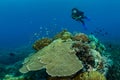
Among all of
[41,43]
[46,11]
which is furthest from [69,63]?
[46,11]

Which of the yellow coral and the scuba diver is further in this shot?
the scuba diver

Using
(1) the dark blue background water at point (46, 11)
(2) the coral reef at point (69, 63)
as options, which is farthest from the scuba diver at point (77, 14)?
(1) the dark blue background water at point (46, 11)

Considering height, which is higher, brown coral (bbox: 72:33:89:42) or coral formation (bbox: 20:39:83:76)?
brown coral (bbox: 72:33:89:42)

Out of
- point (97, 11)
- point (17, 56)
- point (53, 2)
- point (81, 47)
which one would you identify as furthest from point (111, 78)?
point (97, 11)

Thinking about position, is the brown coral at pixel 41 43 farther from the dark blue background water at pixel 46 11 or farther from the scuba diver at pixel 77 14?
the dark blue background water at pixel 46 11

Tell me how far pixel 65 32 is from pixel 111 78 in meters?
2.19

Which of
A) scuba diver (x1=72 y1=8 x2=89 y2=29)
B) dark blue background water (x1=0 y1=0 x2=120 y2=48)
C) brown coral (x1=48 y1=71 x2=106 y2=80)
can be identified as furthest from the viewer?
dark blue background water (x1=0 y1=0 x2=120 y2=48)

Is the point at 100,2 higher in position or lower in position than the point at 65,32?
higher

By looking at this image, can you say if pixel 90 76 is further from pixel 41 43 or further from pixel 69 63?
pixel 41 43

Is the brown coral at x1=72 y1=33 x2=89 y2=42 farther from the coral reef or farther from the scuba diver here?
the scuba diver

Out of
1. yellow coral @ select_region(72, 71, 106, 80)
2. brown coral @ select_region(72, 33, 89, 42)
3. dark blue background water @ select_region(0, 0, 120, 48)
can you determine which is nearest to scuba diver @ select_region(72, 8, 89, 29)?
brown coral @ select_region(72, 33, 89, 42)

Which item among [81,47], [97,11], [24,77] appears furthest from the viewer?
[97,11]

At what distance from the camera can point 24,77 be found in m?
8.38

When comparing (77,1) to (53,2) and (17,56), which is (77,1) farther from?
(17,56)
